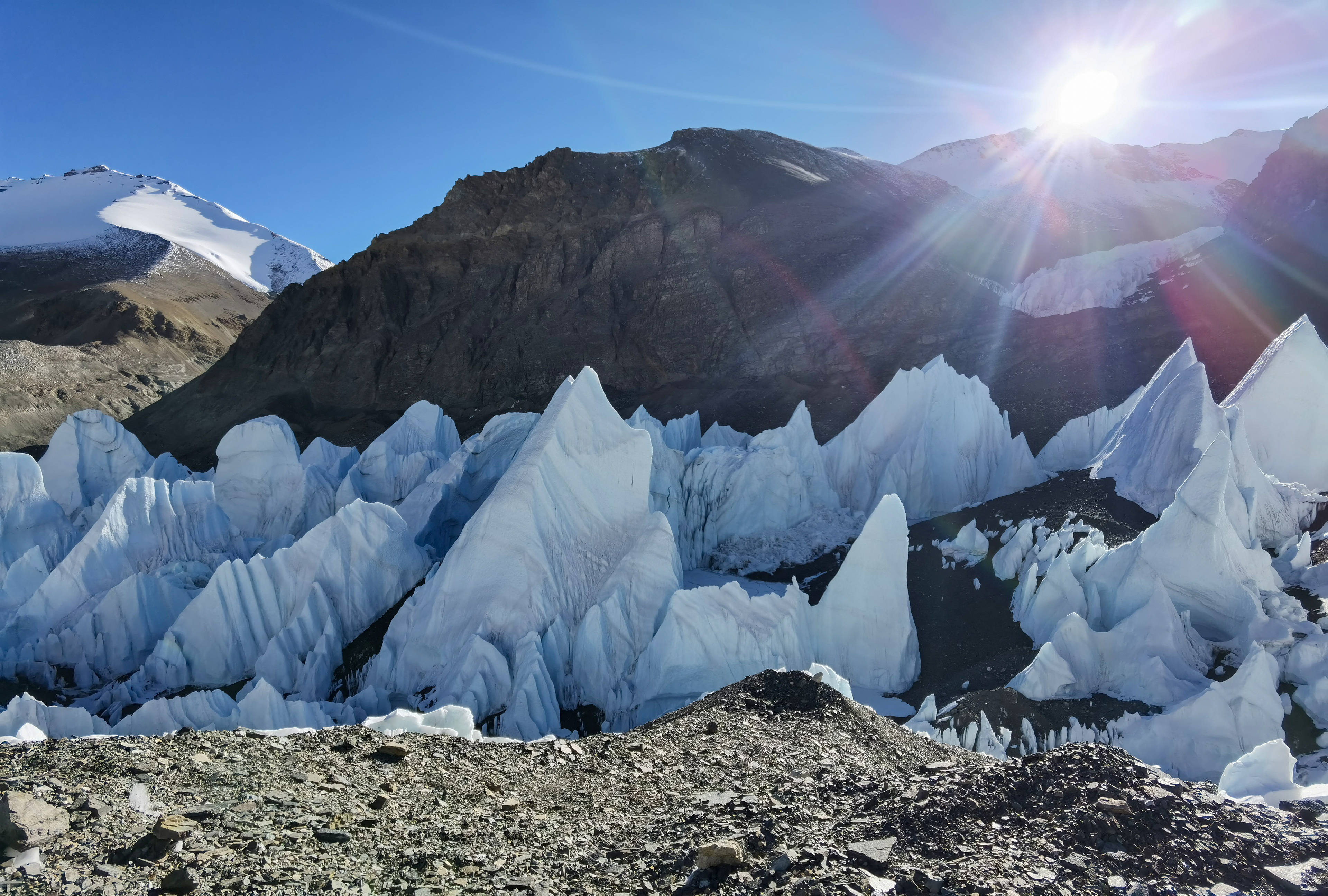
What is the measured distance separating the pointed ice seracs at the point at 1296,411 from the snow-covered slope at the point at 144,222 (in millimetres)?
126661

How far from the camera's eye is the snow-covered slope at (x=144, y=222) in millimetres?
131125

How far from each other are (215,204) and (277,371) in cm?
11234

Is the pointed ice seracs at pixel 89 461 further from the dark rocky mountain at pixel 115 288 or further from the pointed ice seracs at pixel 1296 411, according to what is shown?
the pointed ice seracs at pixel 1296 411

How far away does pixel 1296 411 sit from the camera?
2716cm

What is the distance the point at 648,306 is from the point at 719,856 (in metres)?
66.8

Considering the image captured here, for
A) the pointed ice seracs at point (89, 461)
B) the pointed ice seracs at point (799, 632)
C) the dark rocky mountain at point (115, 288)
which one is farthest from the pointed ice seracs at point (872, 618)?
the dark rocky mountain at point (115, 288)

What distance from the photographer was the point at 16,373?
70.4m

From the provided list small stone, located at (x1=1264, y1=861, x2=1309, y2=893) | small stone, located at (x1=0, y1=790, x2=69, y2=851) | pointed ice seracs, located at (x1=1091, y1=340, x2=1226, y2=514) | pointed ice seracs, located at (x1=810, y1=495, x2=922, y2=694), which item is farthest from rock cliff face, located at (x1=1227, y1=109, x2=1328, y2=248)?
small stone, located at (x1=0, y1=790, x2=69, y2=851)

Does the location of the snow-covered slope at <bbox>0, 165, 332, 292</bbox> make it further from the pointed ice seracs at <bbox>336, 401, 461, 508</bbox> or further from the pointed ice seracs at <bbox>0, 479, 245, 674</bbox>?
the pointed ice seracs at <bbox>0, 479, 245, 674</bbox>

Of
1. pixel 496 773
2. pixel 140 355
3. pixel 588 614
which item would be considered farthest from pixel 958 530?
pixel 140 355

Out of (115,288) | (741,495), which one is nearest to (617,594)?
(741,495)

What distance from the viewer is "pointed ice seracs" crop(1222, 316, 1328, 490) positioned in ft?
88.6

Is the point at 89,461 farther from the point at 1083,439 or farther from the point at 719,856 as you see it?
the point at 1083,439

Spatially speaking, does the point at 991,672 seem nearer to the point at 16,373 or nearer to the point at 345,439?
the point at 345,439
